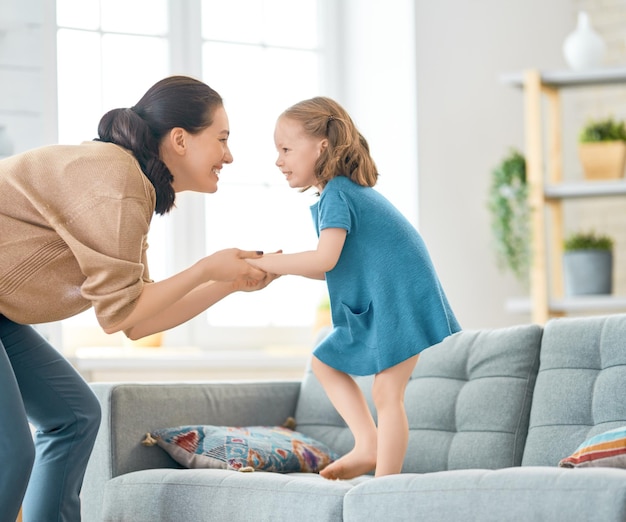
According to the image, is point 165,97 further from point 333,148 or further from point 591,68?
point 591,68

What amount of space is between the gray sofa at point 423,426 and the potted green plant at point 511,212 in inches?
64.6

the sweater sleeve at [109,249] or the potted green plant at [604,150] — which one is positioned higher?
the potted green plant at [604,150]

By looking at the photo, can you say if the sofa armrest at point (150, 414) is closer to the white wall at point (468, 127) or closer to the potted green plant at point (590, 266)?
the white wall at point (468, 127)

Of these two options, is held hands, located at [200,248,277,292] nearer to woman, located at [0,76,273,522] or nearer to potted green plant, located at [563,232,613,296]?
woman, located at [0,76,273,522]

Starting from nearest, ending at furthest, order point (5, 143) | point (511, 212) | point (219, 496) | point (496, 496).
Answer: point (496, 496) → point (219, 496) → point (5, 143) → point (511, 212)

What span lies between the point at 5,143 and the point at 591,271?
2.42 metres

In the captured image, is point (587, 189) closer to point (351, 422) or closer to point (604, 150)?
point (604, 150)

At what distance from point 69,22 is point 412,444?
2.43 m

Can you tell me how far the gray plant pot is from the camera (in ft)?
14.5

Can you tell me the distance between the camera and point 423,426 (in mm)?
2906

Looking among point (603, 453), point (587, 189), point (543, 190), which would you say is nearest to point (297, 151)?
point (603, 453)

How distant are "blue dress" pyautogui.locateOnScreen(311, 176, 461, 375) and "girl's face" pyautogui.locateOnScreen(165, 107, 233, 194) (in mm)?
278

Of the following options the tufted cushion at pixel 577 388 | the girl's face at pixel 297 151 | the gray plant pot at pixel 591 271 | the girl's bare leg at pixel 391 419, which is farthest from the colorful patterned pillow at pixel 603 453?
the gray plant pot at pixel 591 271

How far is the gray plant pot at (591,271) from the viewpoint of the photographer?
174 inches
